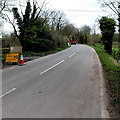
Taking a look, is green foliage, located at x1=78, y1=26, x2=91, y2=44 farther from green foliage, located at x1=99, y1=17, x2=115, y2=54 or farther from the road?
the road

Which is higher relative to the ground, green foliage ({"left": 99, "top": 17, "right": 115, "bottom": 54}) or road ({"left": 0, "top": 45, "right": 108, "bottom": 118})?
green foliage ({"left": 99, "top": 17, "right": 115, "bottom": 54})

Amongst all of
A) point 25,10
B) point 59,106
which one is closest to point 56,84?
point 59,106

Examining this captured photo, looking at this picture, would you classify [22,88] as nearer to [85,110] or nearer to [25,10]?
[85,110]

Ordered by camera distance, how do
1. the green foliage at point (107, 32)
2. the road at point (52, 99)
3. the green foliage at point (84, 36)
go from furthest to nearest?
the green foliage at point (84, 36)
the green foliage at point (107, 32)
the road at point (52, 99)

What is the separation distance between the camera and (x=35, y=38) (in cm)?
2917

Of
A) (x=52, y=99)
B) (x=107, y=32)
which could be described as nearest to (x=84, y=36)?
(x=107, y=32)


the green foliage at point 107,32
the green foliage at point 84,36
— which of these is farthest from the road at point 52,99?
the green foliage at point 84,36

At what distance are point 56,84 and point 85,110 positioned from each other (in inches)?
138

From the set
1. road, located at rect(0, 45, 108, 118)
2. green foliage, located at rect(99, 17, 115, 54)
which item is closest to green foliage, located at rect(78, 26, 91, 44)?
green foliage, located at rect(99, 17, 115, 54)

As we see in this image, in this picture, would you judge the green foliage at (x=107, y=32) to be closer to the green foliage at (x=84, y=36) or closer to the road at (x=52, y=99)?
the road at (x=52, y=99)

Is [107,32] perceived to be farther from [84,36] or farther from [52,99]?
[84,36]

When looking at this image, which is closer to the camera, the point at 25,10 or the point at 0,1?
the point at 0,1

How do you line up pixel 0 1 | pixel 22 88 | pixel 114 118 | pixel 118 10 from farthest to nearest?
pixel 0 1
pixel 118 10
pixel 22 88
pixel 114 118

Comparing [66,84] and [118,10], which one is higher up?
[118,10]
